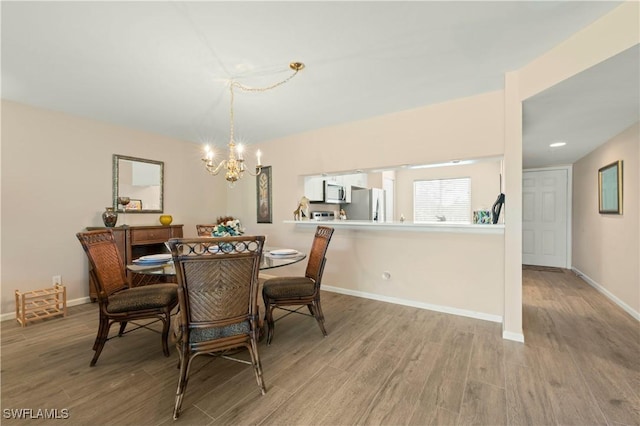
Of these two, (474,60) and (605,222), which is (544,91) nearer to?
(474,60)

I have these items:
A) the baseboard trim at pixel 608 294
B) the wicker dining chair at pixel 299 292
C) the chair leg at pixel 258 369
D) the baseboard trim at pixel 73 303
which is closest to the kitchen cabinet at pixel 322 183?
the wicker dining chair at pixel 299 292

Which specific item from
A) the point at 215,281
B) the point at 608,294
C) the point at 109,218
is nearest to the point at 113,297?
the point at 215,281

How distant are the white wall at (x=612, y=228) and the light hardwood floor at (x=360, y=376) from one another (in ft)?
2.19

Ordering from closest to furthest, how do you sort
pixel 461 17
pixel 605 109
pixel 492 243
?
pixel 461 17 → pixel 605 109 → pixel 492 243

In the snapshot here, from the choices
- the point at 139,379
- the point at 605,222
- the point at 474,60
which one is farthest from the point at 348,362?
the point at 605,222

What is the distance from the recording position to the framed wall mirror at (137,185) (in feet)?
12.8

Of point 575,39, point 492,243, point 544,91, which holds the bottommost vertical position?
point 492,243

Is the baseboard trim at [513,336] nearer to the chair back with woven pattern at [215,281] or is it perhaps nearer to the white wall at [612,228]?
the white wall at [612,228]

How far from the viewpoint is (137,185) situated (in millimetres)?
4129

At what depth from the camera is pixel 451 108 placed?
3023 mm

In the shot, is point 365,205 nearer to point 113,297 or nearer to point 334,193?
point 334,193

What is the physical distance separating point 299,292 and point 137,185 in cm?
328

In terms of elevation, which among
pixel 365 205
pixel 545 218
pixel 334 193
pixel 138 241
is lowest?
pixel 138 241

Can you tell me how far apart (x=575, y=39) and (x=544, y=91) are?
0.39 meters
